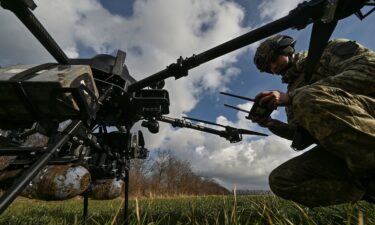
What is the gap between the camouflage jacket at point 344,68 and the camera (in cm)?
246

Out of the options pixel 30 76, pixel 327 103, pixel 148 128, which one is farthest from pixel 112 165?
pixel 327 103

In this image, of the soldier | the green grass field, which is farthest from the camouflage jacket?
the green grass field

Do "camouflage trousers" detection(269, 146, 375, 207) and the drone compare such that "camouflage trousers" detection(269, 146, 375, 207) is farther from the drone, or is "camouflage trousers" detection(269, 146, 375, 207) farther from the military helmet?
the military helmet

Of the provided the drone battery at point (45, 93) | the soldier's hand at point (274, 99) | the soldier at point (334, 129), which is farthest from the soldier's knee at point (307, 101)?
the drone battery at point (45, 93)

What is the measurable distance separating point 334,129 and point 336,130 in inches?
0.6

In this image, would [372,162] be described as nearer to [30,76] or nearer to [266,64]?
[266,64]

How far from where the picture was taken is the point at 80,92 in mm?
2141

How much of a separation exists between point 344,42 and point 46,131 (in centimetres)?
300

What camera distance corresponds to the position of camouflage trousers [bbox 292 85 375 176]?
2.16 meters

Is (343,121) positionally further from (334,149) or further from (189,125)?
(189,125)

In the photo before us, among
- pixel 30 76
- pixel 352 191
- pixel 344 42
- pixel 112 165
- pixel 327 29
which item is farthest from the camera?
pixel 112 165

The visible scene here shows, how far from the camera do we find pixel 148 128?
400cm

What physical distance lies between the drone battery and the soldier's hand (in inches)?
57.8

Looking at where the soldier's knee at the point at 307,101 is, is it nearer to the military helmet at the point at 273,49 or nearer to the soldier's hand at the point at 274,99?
the soldier's hand at the point at 274,99
